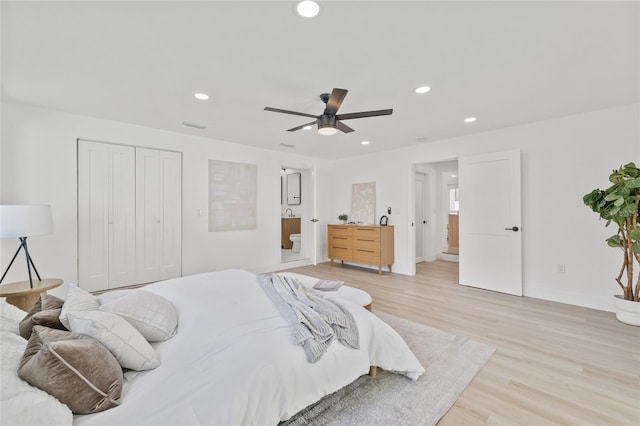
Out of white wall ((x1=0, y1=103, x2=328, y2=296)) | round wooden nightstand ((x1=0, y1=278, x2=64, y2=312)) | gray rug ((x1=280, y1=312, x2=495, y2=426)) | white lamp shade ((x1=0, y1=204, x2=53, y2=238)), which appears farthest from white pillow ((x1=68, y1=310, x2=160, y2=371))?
white wall ((x1=0, y1=103, x2=328, y2=296))

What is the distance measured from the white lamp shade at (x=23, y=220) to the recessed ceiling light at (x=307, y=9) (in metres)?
2.99

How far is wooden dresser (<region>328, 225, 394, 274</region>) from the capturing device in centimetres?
516

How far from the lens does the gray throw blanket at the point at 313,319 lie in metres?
1.58

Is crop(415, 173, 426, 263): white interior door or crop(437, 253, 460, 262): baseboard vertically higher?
crop(415, 173, 426, 263): white interior door

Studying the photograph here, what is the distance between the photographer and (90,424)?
94 cm

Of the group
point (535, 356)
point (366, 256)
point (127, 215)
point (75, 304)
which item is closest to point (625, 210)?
point (535, 356)

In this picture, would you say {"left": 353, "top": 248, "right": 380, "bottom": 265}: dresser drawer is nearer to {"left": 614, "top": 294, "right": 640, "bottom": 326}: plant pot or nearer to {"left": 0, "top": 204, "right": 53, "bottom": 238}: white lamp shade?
{"left": 614, "top": 294, "right": 640, "bottom": 326}: plant pot

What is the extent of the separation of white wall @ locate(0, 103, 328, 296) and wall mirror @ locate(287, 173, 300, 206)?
9.11 ft

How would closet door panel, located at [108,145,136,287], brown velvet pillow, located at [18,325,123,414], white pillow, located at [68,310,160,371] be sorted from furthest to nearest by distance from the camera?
closet door panel, located at [108,145,136,287], white pillow, located at [68,310,160,371], brown velvet pillow, located at [18,325,123,414]

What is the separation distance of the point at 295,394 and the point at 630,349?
2.98 metres

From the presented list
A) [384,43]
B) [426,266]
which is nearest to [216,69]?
[384,43]

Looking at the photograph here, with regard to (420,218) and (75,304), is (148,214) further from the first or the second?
(420,218)

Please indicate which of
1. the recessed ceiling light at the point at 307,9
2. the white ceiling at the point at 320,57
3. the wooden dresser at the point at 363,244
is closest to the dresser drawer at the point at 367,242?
the wooden dresser at the point at 363,244

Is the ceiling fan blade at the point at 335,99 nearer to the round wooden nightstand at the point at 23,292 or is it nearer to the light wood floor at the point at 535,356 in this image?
the light wood floor at the point at 535,356
